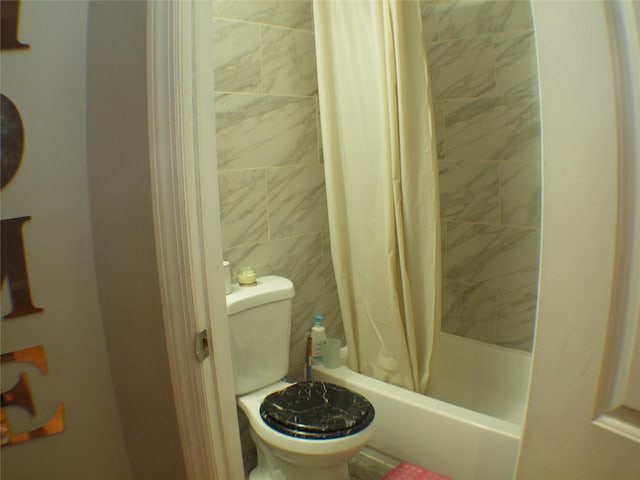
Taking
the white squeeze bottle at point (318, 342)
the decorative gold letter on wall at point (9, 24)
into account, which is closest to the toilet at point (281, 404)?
the white squeeze bottle at point (318, 342)

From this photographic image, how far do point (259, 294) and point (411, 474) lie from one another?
2.74ft

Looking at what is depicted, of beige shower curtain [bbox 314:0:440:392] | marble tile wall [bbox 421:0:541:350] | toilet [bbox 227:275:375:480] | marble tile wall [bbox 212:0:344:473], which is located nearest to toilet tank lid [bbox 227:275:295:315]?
toilet [bbox 227:275:375:480]

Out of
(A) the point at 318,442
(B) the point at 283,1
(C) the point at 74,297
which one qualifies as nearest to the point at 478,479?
(A) the point at 318,442

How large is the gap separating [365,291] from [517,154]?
90cm

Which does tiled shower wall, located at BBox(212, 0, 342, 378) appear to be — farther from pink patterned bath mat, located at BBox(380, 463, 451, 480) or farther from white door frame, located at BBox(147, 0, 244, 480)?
white door frame, located at BBox(147, 0, 244, 480)

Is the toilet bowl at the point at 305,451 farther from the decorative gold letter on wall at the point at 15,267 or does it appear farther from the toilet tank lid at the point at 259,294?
the decorative gold letter on wall at the point at 15,267

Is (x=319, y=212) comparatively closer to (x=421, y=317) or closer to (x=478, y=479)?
(x=421, y=317)

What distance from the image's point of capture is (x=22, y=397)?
1.09 metres

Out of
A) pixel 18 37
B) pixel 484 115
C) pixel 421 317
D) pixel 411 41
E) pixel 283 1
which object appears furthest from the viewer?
pixel 484 115

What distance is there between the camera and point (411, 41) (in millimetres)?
1797

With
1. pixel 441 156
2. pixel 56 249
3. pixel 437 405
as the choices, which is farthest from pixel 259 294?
pixel 441 156

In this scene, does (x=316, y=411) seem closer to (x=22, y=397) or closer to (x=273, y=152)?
(x=22, y=397)

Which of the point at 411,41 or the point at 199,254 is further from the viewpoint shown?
the point at 411,41

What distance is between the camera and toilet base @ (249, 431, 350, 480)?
1.67 meters
